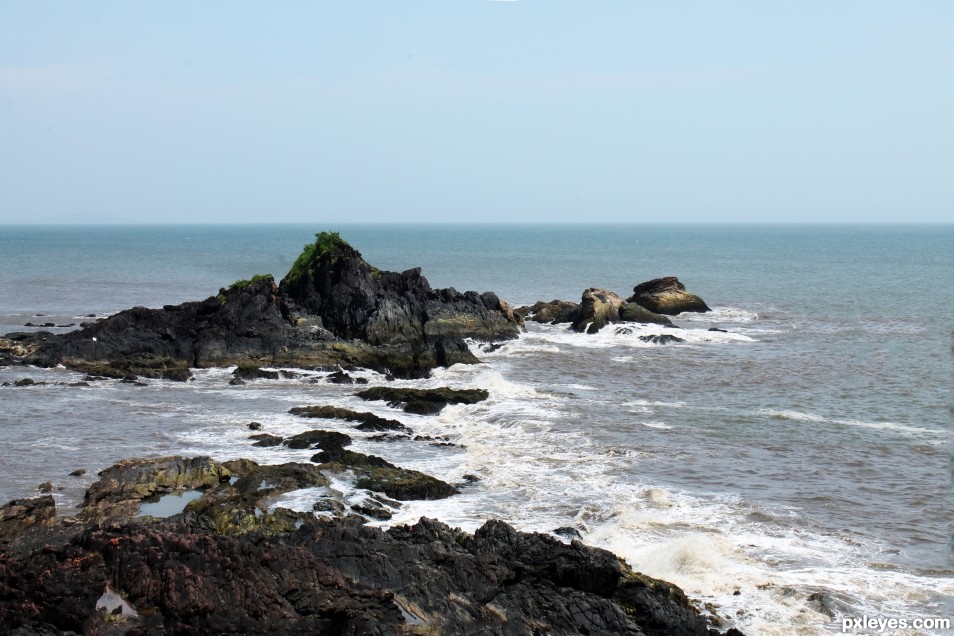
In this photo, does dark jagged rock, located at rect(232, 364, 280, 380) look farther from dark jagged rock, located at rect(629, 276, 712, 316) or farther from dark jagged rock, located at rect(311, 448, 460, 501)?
dark jagged rock, located at rect(629, 276, 712, 316)

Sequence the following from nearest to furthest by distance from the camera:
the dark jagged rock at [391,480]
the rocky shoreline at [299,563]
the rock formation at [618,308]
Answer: the rocky shoreline at [299,563] < the dark jagged rock at [391,480] < the rock formation at [618,308]

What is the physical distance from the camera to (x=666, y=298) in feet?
237

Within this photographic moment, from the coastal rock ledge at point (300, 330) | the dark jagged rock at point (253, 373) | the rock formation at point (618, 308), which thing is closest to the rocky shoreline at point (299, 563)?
the dark jagged rock at point (253, 373)

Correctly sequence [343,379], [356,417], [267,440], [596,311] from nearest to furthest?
1. [267,440]
2. [356,417]
3. [343,379]
4. [596,311]

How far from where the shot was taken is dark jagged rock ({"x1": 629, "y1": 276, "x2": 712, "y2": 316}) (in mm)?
71688

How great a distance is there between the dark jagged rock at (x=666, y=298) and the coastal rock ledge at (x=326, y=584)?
177 ft

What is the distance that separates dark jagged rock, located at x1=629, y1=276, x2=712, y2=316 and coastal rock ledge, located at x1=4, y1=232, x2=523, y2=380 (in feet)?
59.8

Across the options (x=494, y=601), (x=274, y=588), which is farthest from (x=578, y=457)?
(x=274, y=588)

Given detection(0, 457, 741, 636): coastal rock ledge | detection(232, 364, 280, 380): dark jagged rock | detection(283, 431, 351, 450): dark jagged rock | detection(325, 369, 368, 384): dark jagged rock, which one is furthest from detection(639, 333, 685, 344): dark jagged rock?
detection(0, 457, 741, 636): coastal rock ledge

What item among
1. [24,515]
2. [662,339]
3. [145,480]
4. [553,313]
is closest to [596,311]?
[553,313]

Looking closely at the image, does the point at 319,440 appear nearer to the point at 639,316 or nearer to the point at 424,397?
the point at 424,397

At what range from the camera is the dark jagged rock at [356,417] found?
114 feet

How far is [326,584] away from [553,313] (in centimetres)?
5291

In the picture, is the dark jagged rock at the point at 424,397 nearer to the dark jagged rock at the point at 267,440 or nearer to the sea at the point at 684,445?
the sea at the point at 684,445
